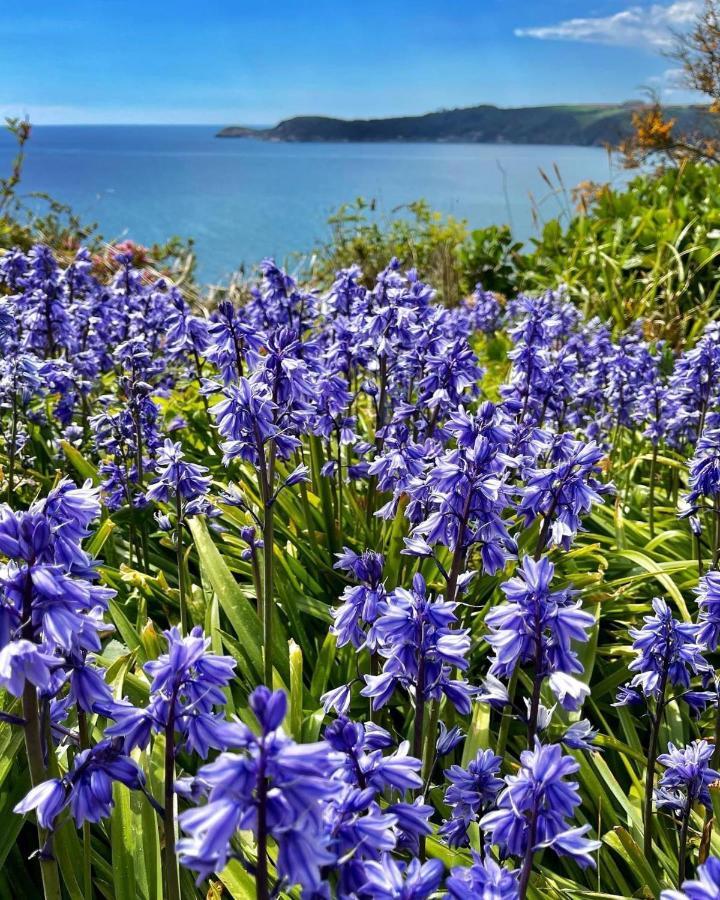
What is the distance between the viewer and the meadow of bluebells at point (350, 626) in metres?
1.55

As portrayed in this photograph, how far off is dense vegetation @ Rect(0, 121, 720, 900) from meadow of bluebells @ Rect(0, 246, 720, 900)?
0.01 m

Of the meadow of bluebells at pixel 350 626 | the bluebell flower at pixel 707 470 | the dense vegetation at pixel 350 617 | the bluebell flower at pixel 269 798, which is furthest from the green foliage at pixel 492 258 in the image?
the bluebell flower at pixel 269 798

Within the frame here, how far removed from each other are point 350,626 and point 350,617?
33 mm

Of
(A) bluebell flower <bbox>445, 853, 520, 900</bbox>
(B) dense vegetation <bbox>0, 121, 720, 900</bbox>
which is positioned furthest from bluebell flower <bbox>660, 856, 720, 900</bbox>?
(A) bluebell flower <bbox>445, 853, 520, 900</bbox>

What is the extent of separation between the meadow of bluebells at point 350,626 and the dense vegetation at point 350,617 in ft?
0.04

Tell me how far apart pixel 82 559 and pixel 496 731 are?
8.25 ft

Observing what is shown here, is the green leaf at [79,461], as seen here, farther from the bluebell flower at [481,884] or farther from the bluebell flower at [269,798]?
the bluebell flower at [269,798]

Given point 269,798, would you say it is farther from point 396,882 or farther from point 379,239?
point 379,239

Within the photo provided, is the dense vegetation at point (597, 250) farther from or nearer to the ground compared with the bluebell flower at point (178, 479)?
farther from the ground

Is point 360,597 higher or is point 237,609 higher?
point 360,597

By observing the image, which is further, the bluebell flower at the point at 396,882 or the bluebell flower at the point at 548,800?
the bluebell flower at the point at 548,800

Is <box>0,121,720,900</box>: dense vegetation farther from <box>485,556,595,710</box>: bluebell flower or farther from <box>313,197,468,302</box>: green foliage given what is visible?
<box>313,197,468,302</box>: green foliage

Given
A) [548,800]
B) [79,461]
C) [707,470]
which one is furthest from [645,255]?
[548,800]

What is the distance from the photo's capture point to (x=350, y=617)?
2.46 metres
